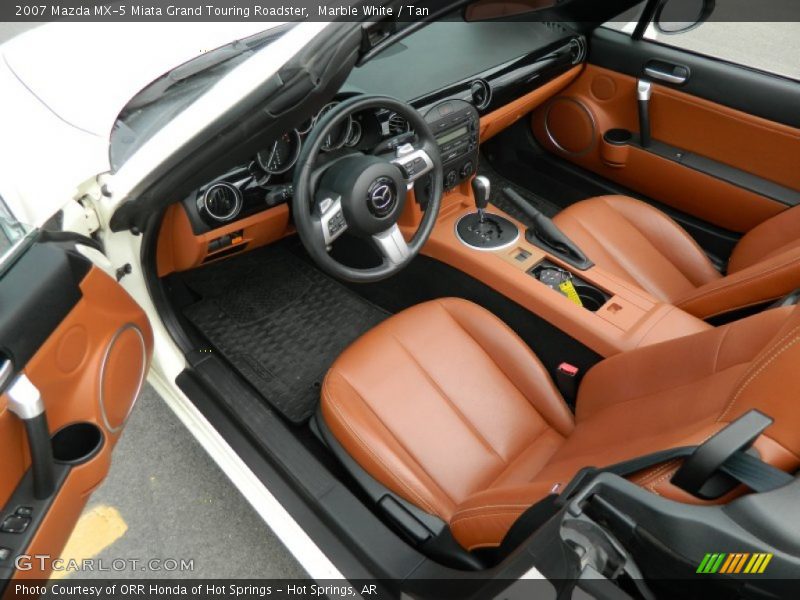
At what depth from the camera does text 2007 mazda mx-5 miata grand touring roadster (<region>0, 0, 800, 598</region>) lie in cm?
87

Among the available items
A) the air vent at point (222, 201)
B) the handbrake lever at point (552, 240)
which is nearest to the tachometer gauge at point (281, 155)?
the air vent at point (222, 201)

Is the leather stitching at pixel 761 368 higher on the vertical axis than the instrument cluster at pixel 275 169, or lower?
lower

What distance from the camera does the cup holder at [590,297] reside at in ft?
5.60

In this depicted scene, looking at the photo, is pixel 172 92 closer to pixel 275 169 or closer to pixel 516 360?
pixel 275 169

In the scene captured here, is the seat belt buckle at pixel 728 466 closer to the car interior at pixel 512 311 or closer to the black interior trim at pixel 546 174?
the car interior at pixel 512 311

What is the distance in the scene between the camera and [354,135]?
66.6 inches

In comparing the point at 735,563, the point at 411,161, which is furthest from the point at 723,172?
the point at 735,563

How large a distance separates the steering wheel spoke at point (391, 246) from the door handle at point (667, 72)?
1.36 m

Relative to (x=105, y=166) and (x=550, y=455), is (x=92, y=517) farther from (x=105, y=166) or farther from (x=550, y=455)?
(x=550, y=455)

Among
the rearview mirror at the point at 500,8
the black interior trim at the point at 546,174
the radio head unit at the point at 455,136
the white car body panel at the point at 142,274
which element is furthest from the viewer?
the black interior trim at the point at 546,174

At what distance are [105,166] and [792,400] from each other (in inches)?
51.7

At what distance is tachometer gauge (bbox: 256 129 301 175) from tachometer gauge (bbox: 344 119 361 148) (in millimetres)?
142

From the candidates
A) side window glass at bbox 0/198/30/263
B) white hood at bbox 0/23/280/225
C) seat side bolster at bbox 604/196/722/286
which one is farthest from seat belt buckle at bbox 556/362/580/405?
side window glass at bbox 0/198/30/263

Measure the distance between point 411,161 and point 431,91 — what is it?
1.55 feet
